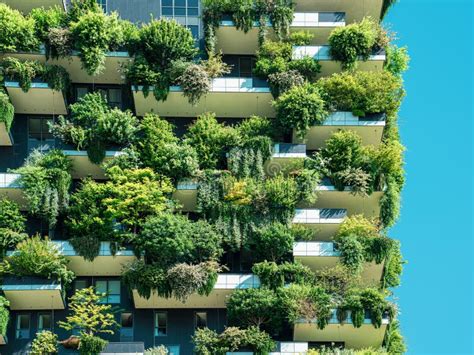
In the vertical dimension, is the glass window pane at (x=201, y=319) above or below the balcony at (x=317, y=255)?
below

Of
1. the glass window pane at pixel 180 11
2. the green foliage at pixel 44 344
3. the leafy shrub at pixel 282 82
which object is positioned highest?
the glass window pane at pixel 180 11

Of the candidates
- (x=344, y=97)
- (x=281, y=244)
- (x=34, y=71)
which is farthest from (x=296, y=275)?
(x=34, y=71)

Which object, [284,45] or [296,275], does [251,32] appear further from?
[296,275]

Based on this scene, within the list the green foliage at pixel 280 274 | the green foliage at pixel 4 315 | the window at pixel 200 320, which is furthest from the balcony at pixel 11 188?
the green foliage at pixel 280 274

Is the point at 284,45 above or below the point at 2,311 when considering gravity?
above

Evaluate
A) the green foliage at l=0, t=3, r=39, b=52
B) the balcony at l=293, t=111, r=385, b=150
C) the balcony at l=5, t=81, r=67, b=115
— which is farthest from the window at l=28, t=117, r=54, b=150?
the balcony at l=293, t=111, r=385, b=150

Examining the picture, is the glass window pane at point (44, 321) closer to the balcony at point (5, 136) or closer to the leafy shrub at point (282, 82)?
the balcony at point (5, 136)
